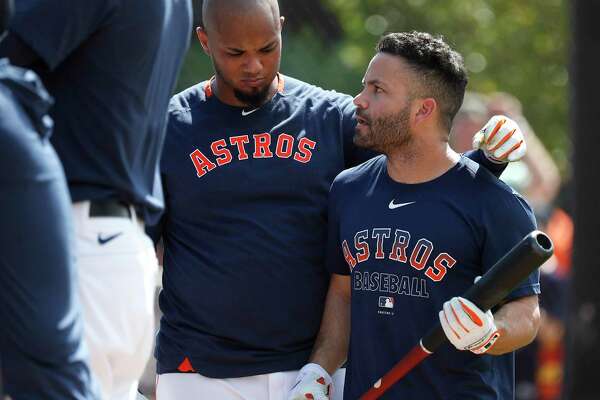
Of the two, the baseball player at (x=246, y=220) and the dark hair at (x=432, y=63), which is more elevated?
the dark hair at (x=432, y=63)

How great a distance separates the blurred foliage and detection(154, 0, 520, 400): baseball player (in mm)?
7695

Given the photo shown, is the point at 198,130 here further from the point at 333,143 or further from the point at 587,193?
the point at 587,193

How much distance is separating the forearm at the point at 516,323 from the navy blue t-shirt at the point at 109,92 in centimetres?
125

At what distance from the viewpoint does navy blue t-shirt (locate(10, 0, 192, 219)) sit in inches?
125

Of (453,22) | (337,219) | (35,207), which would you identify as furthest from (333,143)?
(453,22)

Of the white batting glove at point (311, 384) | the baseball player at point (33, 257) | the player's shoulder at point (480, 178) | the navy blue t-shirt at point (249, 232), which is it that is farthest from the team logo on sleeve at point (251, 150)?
the baseball player at point (33, 257)

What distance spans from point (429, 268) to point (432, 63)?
76cm

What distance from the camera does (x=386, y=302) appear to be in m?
3.97

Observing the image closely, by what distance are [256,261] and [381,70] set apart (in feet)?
2.60

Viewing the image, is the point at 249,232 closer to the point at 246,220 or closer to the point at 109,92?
the point at 246,220

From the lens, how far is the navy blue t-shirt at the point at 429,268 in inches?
154

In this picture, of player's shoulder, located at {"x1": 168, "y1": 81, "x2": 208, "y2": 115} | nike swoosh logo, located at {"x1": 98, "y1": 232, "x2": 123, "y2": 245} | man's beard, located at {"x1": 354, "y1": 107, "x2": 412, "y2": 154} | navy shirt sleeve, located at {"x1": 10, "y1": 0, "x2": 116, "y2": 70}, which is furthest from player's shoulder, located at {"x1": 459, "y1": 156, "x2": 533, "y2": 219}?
navy shirt sleeve, located at {"x1": 10, "y1": 0, "x2": 116, "y2": 70}

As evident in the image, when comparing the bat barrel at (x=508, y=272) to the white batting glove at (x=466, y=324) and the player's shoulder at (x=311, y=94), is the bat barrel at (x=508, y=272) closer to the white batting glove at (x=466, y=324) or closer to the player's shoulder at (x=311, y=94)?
the white batting glove at (x=466, y=324)

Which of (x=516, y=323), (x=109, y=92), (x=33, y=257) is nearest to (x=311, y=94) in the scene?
(x=516, y=323)
